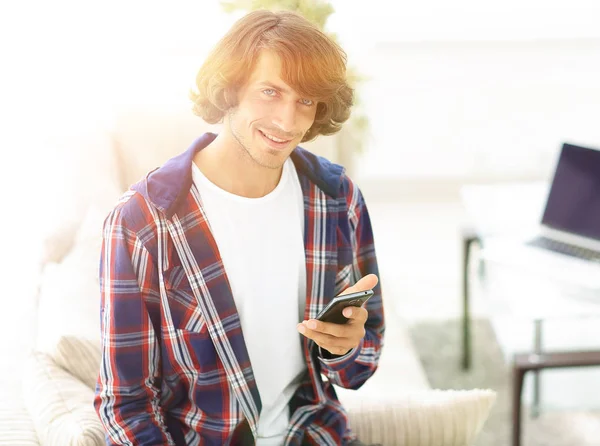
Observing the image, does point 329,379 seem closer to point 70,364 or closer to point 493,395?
point 493,395

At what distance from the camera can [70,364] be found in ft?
4.45

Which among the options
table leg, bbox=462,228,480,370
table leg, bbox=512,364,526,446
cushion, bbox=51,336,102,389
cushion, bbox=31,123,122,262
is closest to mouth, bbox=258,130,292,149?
cushion, bbox=51,336,102,389

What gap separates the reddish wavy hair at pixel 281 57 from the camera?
45.1 inches

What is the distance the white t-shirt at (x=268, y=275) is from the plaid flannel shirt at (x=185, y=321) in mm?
19

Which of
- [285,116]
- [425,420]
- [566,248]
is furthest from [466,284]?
[285,116]

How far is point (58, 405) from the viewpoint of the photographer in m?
1.25

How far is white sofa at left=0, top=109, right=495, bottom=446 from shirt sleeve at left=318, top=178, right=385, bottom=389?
5.2 inches

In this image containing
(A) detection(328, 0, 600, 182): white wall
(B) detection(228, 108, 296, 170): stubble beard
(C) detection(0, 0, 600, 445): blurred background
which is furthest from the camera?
Result: (A) detection(328, 0, 600, 182): white wall

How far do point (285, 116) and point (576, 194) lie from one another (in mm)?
1367

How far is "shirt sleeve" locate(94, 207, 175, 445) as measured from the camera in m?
1.18

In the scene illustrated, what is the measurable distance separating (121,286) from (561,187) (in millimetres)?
1516

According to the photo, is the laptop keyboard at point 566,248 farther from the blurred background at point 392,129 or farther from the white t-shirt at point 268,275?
the white t-shirt at point 268,275

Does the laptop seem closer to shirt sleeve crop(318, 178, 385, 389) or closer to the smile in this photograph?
shirt sleeve crop(318, 178, 385, 389)

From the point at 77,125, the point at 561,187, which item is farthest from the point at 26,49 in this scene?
the point at 561,187
